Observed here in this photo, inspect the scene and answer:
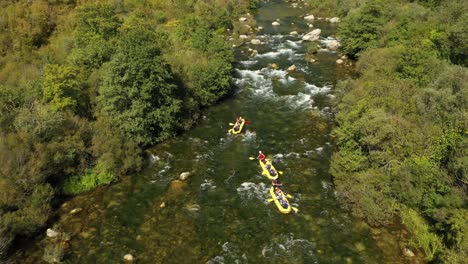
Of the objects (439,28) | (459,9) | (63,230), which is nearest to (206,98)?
(63,230)

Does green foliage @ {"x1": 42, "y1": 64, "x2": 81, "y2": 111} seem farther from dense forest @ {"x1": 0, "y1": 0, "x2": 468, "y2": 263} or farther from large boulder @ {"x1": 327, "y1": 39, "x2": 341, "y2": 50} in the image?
large boulder @ {"x1": 327, "y1": 39, "x2": 341, "y2": 50}

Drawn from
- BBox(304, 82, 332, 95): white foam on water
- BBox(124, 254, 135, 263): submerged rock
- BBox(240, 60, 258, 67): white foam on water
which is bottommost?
BBox(304, 82, 332, 95): white foam on water

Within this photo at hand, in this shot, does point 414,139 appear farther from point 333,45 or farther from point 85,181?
point 333,45

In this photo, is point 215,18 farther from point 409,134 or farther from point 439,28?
point 409,134

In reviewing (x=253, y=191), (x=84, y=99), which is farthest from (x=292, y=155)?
(x=84, y=99)

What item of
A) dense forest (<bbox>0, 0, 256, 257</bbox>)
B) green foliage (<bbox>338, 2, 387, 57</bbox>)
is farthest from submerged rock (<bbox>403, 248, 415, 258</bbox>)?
green foliage (<bbox>338, 2, 387, 57</bbox>)
